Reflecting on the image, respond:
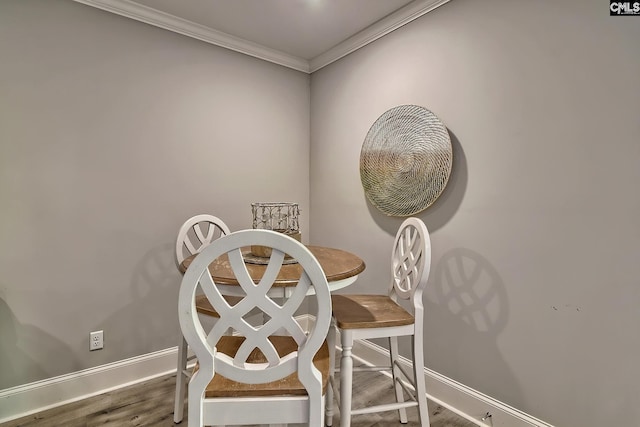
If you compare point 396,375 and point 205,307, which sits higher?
point 205,307

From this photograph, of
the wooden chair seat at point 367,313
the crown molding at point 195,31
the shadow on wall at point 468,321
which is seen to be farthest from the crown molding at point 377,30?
the wooden chair seat at point 367,313

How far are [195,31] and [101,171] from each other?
1194 millimetres

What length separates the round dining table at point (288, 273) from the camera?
1280mm

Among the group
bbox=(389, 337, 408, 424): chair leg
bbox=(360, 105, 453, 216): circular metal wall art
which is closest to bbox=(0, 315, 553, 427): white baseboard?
bbox=(389, 337, 408, 424): chair leg

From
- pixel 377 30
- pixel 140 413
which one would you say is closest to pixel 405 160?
pixel 377 30

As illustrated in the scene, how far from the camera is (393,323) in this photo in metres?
1.53

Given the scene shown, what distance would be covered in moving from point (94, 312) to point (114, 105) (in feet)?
4.30

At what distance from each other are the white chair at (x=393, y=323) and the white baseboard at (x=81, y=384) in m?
1.27

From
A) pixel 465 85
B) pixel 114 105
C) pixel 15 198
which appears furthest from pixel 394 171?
pixel 15 198

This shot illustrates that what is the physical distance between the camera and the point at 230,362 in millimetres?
1046

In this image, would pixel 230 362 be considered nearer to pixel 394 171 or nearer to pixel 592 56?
pixel 394 171

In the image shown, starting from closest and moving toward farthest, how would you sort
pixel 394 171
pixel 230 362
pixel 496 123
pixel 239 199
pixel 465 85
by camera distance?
1. pixel 230 362
2. pixel 496 123
3. pixel 465 85
4. pixel 394 171
5. pixel 239 199

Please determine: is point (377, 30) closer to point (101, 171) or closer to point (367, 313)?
point (367, 313)

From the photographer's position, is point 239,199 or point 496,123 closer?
point 496,123
